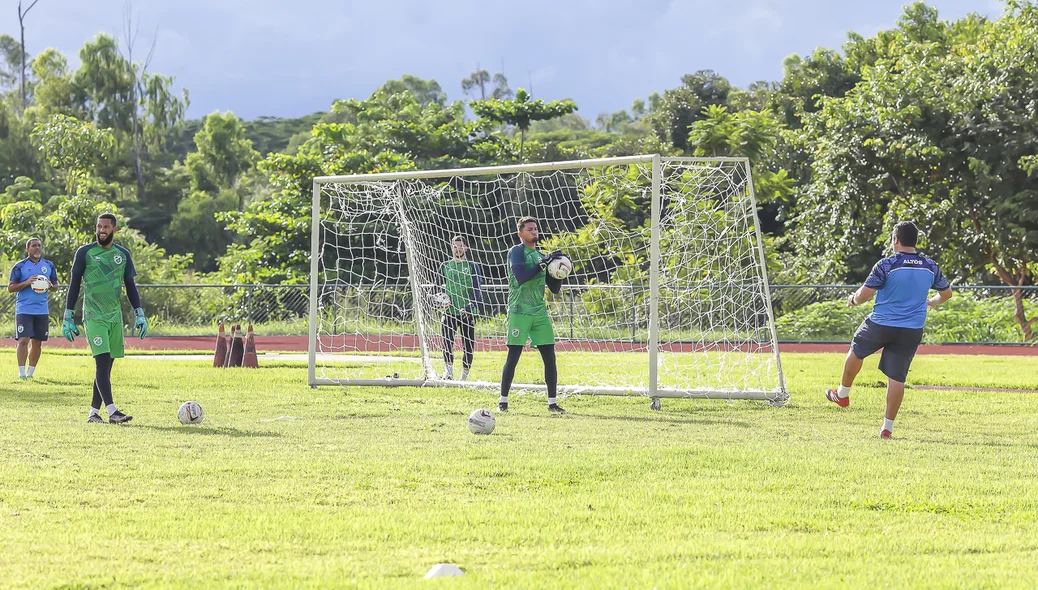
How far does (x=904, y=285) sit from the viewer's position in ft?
30.1

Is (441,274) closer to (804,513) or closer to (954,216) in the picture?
(804,513)

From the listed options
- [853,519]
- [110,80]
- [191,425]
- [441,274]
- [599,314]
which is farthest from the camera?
[110,80]

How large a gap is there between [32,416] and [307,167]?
76.9 ft

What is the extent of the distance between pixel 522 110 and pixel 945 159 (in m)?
15.1

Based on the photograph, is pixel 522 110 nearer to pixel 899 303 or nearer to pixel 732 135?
pixel 732 135

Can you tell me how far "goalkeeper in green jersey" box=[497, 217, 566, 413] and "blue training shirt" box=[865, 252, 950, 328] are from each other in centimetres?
321

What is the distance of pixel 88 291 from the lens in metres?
10.1

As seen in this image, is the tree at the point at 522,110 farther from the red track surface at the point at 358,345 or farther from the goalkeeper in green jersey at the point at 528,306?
the goalkeeper in green jersey at the point at 528,306

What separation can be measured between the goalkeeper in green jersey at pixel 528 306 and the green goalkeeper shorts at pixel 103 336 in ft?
12.0

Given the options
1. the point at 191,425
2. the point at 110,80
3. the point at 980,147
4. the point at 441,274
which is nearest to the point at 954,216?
the point at 980,147

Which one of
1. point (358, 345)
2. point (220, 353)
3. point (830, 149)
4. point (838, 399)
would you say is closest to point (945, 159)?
point (830, 149)

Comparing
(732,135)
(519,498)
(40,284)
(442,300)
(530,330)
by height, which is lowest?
(519,498)

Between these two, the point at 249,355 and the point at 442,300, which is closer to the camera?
the point at 442,300

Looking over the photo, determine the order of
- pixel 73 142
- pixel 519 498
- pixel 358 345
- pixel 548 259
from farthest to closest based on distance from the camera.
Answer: pixel 73 142
pixel 358 345
pixel 548 259
pixel 519 498
